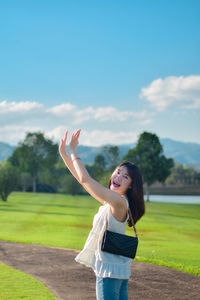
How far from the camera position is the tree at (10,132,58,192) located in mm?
88688

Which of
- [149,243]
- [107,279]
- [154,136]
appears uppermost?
[154,136]

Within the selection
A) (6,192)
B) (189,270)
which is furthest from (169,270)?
(6,192)

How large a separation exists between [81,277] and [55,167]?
9779 centimetres

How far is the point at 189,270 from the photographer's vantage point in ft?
34.3

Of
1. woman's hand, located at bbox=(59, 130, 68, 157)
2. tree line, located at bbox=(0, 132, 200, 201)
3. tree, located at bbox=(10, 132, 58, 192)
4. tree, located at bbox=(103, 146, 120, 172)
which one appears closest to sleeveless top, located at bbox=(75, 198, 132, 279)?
woman's hand, located at bbox=(59, 130, 68, 157)

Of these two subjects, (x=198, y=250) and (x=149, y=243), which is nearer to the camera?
(x=198, y=250)

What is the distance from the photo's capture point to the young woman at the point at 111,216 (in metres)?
3.75

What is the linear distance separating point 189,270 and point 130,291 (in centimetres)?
298

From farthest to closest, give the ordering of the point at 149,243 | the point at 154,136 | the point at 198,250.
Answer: the point at 154,136 < the point at 149,243 < the point at 198,250

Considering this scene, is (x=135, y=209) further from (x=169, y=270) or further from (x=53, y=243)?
(x=53, y=243)

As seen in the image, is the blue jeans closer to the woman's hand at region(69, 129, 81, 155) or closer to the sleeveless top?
the sleeveless top

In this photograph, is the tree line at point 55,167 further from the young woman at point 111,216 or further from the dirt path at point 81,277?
the young woman at point 111,216

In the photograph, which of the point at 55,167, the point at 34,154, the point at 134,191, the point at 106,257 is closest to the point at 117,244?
the point at 106,257

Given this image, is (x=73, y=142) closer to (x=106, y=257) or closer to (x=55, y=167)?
(x=106, y=257)
